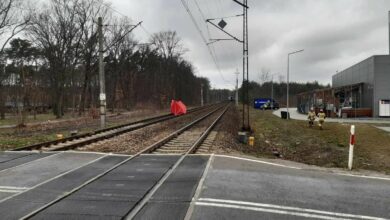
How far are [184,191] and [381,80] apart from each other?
147ft

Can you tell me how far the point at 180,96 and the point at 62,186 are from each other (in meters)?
106

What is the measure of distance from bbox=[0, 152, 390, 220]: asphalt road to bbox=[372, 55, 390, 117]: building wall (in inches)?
1558

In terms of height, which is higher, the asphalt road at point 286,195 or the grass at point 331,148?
the asphalt road at point 286,195

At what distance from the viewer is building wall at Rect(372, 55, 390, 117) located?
4803 centimetres

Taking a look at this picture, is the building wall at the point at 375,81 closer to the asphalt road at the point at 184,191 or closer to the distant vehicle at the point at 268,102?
the distant vehicle at the point at 268,102

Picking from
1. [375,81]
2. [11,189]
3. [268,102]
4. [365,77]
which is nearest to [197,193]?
[11,189]

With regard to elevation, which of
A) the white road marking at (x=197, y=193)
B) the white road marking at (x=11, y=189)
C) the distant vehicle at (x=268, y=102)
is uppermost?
the distant vehicle at (x=268, y=102)

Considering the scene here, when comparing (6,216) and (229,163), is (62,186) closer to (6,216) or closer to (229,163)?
(6,216)

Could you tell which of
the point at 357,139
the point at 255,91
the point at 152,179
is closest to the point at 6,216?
the point at 152,179

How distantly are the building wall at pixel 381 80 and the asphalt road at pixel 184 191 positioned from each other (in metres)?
39.6

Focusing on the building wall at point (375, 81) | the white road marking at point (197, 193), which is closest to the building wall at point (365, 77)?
the building wall at point (375, 81)

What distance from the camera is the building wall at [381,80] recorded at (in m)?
48.0

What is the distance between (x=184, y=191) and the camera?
28.5ft

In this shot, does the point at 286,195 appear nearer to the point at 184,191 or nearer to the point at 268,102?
the point at 184,191
